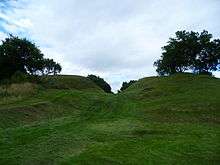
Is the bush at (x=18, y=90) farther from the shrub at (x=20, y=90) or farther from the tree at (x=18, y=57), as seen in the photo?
the tree at (x=18, y=57)

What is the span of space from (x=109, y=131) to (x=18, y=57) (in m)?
38.9

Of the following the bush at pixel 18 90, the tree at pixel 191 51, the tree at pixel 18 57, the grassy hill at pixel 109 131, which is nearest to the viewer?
the grassy hill at pixel 109 131

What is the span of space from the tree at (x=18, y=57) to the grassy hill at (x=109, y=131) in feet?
57.6

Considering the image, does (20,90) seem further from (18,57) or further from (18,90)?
(18,57)

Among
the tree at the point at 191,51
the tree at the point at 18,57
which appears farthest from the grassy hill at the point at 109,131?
the tree at the point at 191,51

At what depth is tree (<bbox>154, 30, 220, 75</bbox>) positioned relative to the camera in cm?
8175

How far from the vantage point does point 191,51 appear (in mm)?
82125

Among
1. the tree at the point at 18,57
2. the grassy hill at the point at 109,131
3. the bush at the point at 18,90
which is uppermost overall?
the tree at the point at 18,57

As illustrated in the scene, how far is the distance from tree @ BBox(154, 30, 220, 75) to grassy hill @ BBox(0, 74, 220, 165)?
1412 inches

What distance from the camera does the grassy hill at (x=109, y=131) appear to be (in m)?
20.1

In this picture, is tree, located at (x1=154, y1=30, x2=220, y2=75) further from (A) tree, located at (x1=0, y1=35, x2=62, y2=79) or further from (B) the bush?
(B) the bush

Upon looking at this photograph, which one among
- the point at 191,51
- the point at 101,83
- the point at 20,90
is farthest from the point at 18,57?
the point at 101,83

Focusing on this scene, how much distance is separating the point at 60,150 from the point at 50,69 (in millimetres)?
78562

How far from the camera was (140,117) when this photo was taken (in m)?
34.3
